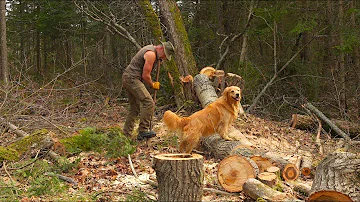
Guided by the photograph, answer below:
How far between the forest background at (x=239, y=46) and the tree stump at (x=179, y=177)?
4.11 meters

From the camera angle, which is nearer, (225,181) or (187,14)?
(225,181)

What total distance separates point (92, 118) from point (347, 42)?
876 centimetres

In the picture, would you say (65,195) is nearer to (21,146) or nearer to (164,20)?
(21,146)

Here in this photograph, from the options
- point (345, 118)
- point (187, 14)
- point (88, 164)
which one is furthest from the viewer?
point (187, 14)

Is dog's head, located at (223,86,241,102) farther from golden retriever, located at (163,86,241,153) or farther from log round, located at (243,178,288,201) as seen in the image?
log round, located at (243,178,288,201)

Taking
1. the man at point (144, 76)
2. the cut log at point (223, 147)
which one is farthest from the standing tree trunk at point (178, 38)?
the cut log at point (223, 147)

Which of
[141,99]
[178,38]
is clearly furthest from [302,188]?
[178,38]

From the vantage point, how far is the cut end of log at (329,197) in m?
4.15

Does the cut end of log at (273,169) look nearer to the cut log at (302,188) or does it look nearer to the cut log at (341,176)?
the cut log at (302,188)

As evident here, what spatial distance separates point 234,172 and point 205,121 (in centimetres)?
172

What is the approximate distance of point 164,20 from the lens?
37.8 ft

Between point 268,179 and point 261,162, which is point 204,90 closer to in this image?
point 261,162

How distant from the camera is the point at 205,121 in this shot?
6.95 metres

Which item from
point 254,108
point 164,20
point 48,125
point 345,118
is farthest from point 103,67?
point 345,118
